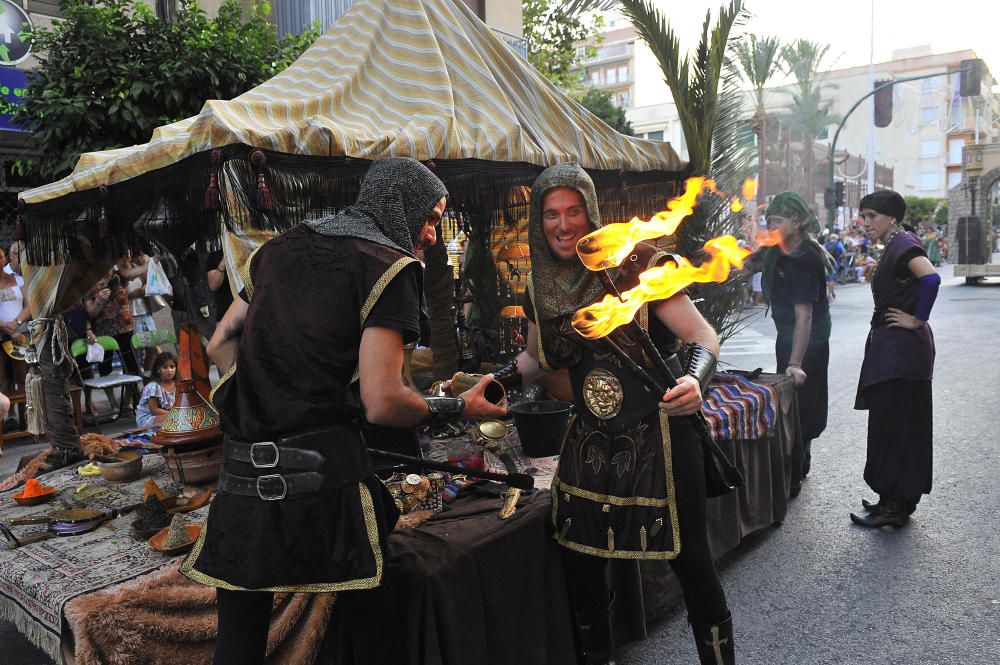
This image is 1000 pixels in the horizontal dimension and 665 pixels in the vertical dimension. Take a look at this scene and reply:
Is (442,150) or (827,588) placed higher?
(442,150)

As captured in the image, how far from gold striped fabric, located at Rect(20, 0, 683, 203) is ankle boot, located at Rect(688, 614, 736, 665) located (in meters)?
2.85

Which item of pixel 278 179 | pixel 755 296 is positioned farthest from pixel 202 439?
pixel 755 296

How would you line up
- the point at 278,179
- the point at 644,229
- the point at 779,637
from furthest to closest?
the point at 278,179, the point at 779,637, the point at 644,229

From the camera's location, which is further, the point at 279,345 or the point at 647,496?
the point at 647,496

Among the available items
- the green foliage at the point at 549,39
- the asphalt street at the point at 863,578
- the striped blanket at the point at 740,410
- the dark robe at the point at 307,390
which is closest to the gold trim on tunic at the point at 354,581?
the dark robe at the point at 307,390

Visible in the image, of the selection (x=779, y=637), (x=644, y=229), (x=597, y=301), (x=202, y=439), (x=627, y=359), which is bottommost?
(x=779, y=637)

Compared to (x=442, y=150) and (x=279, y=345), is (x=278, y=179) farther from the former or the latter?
(x=279, y=345)

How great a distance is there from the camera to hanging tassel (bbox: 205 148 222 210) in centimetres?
324

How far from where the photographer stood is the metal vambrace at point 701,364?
90.5 inches

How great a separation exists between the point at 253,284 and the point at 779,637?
9.37 feet

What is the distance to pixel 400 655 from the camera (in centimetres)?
233

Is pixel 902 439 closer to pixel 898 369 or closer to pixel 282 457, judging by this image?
pixel 898 369

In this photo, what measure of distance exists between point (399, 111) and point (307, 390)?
3.04 metres

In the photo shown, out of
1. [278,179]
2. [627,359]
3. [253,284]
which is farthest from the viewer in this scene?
[278,179]
